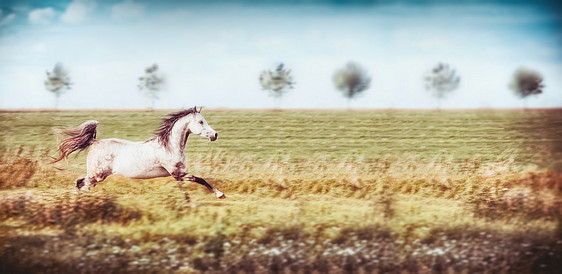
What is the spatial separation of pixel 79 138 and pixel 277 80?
8.89ft

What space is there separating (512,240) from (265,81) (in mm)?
3813

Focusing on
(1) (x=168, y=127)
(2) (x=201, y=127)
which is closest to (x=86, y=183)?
(1) (x=168, y=127)

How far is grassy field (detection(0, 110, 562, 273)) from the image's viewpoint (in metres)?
5.64

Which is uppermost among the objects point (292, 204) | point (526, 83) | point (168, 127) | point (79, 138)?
point (526, 83)

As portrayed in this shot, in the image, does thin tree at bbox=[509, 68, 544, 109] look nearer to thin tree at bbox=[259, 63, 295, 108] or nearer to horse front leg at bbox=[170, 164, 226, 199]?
thin tree at bbox=[259, 63, 295, 108]

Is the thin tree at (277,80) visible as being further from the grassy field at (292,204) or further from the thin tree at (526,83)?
the thin tree at (526,83)

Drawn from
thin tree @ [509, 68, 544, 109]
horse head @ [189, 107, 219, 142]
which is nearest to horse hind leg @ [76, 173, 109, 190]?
horse head @ [189, 107, 219, 142]

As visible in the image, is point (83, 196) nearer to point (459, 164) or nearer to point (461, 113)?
point (459, 164)

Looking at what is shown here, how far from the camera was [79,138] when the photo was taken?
618 centimetres

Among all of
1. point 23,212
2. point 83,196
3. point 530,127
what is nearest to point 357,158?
point 530,127

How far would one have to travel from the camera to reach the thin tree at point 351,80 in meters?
6.91

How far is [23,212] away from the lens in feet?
19.3

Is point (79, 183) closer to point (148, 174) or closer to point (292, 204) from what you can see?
point (148, 174)

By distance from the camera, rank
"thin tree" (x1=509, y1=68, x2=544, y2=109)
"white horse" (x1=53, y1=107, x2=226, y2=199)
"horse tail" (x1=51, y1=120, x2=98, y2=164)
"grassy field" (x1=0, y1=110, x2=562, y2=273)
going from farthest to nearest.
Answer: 1. "thin tree" (x1=509, y1=68, x2=544, y2=109)
2. "horse tail" (x1=51, y1=120, x2=98, y2=164)
3. "white horse" (x1=53, y1=107, x2=226, y2=199)
4. "grassy field" (x1=0, y1=110, x2=562, y2=273)
